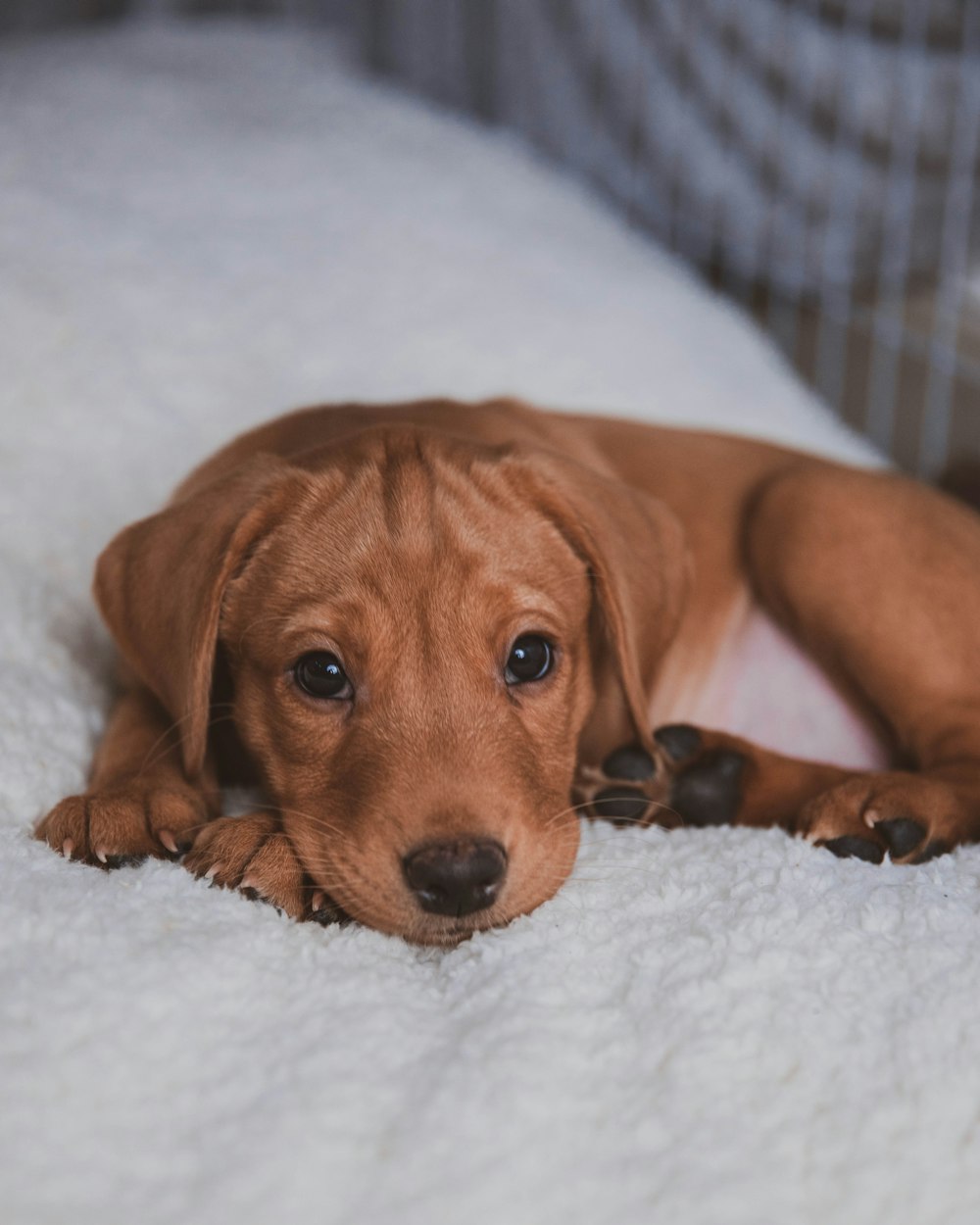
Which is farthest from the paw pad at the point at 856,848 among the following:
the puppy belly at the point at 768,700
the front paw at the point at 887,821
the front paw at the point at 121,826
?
the front paw at the point at 121,826

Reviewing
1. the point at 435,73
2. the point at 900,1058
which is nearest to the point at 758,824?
the point at 900,1058

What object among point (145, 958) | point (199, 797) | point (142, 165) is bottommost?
point (199, 797)

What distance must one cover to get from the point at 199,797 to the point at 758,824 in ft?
3.88

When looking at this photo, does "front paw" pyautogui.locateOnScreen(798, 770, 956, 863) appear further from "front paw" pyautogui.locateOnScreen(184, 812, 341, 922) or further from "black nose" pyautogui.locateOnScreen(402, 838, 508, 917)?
"front paw" pyautogui.locateOnScreen(184, 812, 341, 922)

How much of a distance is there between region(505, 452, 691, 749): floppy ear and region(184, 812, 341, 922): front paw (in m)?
0.79

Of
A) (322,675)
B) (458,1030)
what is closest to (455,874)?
(458,1030)

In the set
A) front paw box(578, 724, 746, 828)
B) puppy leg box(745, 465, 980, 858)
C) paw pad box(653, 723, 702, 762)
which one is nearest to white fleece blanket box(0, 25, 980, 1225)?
front paw box(578, 724, 746, 828)

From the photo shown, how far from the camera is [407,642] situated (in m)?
2.35

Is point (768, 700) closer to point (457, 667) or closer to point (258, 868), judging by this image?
point (457, 667)

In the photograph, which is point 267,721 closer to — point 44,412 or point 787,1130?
point 787,1130

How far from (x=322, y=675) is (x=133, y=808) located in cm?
42

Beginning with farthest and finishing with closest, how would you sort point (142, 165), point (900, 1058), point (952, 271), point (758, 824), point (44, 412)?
point (952, 271)
point (142, 165)
point (44, 412)
point (758, 824)
point (900, 1058)

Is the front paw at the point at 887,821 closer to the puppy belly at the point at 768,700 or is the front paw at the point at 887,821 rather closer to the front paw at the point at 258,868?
the puppy belly at the point at 768,700

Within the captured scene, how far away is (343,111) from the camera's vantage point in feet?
18.1
